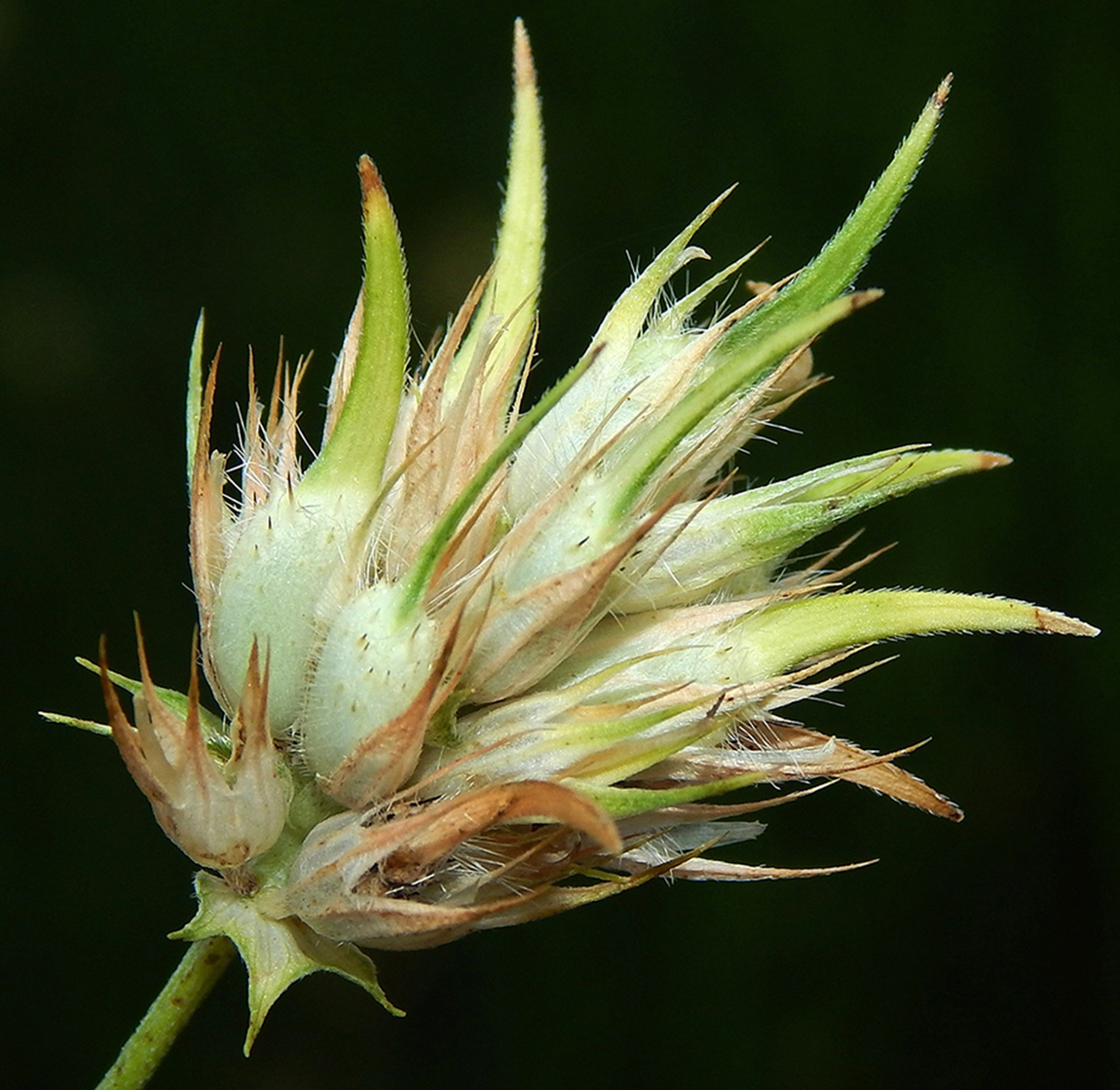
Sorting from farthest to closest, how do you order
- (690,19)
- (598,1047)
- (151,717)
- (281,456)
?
(690,19) → (598,1047) → (281,456) → (151,717)

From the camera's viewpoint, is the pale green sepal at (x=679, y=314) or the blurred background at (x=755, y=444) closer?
the pale green sepal at (x=679, y=314)

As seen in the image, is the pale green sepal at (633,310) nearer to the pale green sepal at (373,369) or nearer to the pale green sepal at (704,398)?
the pale green sepal at (704,398)

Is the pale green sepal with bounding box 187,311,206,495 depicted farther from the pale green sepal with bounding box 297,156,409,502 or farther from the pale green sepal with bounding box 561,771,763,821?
the pale green sepal with bounding box 561,771,763,821

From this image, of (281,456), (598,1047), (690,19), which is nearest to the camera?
(281,456)

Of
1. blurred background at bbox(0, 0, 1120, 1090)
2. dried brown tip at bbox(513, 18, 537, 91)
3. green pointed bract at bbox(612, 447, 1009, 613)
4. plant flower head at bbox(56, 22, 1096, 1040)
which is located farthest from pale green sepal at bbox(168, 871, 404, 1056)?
blurred background at bbox(0, 0, 1120, 1090)

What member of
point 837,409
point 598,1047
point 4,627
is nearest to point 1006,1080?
point 598,1047

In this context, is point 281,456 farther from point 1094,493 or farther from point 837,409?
point 1094,493

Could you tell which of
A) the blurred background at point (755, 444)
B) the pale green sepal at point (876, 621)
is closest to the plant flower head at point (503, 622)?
the pale green sepal at point (876, 621)
